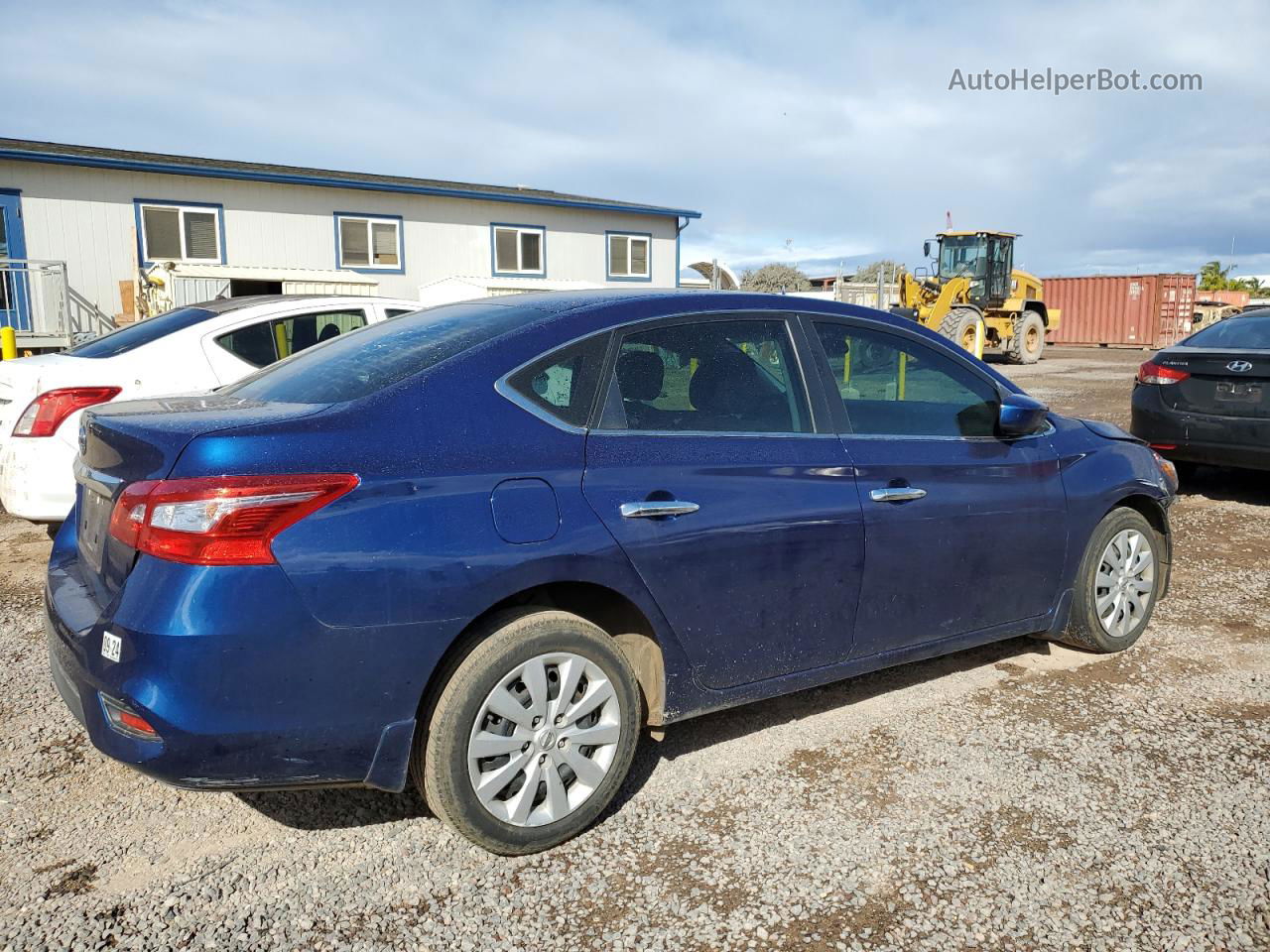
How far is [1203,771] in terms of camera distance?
10.8ft

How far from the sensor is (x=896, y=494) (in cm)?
340

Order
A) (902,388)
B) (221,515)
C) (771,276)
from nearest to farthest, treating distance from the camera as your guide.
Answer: (221,515) < (902,388) < (771,276)

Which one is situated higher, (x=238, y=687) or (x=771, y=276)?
(x=771, y=276)

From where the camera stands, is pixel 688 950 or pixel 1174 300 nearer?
pixel 688 950

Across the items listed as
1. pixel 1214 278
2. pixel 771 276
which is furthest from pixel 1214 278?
pixel 771 276

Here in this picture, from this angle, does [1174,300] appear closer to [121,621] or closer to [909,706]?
[909,706]

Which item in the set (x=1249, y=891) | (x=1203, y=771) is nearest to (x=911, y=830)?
(x=1249, y=891)

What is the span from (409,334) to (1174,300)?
39.6 metres

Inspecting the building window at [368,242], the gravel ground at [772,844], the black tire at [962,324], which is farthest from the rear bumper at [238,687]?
the black tire at [962,324]

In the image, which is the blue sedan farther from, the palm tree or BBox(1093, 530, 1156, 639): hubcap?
the palm tree

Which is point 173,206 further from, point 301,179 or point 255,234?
point 301,179

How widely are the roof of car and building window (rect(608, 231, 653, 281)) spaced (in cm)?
71

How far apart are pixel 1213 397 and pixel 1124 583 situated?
376 centimetres

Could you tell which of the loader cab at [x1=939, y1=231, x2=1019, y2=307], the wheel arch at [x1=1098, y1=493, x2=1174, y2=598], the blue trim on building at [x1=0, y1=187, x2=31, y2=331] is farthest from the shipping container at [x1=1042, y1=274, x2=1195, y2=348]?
the wheel arch at [x1=1098, y1=493, x2=1174, y2=598]
